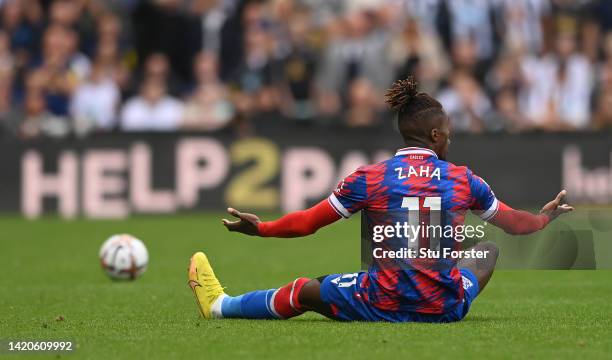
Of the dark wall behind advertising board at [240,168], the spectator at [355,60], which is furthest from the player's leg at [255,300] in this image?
the spectator at [355,60]

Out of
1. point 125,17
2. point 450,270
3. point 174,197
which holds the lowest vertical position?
point 174,197

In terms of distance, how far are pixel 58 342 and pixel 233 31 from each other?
1422cm

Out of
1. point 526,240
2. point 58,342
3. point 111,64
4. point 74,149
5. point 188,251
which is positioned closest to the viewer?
point 58,342

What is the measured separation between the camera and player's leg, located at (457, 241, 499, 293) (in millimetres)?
7934

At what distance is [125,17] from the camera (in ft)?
70.0

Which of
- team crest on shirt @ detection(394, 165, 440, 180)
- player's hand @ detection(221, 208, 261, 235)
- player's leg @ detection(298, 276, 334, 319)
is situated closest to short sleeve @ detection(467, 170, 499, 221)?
team crest on shirt @ detection(394, 165, 440, 180)

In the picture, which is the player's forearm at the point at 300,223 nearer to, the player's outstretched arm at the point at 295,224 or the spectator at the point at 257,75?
the player's outstretched arm at the point at 295,224

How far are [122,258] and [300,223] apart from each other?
429 cm

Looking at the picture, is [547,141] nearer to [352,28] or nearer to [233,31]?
[352,28]

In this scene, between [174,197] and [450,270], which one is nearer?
[450,270]

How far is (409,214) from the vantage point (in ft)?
24.6

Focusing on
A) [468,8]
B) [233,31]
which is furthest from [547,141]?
[233,31]

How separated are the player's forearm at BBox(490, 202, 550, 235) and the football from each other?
4.62 meters

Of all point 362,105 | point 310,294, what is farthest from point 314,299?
point 362,105
